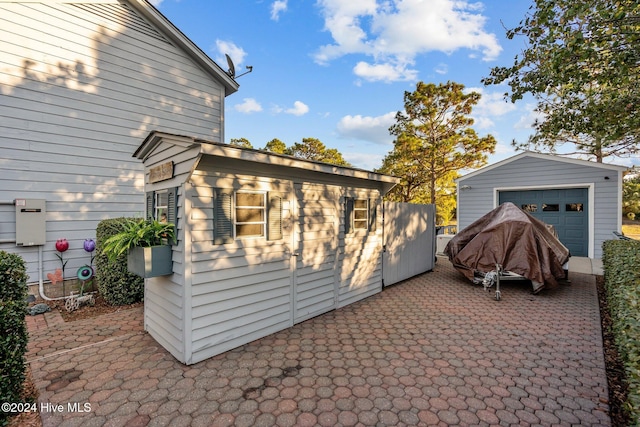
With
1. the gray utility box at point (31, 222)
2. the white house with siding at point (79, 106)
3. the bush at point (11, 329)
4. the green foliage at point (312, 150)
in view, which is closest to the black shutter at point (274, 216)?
the bush at point (11, 329)

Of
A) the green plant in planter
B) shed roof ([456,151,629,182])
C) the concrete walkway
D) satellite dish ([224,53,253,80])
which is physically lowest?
the concrete walkway

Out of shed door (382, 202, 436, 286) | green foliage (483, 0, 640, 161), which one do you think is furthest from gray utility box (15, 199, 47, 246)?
green foliage (483, 0, 640, 161)

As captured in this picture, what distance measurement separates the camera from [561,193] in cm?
907

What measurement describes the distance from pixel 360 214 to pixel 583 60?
150 inches

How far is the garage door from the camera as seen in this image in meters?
8.75

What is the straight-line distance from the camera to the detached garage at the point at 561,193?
27.2 feet

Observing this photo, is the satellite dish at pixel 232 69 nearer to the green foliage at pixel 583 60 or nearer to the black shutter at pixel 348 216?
the black shutter at pixel 348 216

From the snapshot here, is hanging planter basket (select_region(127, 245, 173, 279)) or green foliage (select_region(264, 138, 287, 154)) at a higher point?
green foliage (select_region(264, 138, 287, 154))

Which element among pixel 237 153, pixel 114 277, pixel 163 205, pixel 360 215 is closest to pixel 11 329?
pixel 163 205

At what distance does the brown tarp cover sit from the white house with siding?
7.30 metres

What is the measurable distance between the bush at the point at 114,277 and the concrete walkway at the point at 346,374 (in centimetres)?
51

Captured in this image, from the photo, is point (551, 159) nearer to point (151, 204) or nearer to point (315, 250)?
point (315, 250)

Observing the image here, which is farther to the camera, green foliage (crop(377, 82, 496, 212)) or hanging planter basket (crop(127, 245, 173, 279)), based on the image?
green foliage (crop(377, 82, 496, 212))

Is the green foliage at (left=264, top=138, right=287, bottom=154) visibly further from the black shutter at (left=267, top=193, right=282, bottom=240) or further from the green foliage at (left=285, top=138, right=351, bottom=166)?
the black shutter at (left=267, top=193, right=282, bottom=240)
